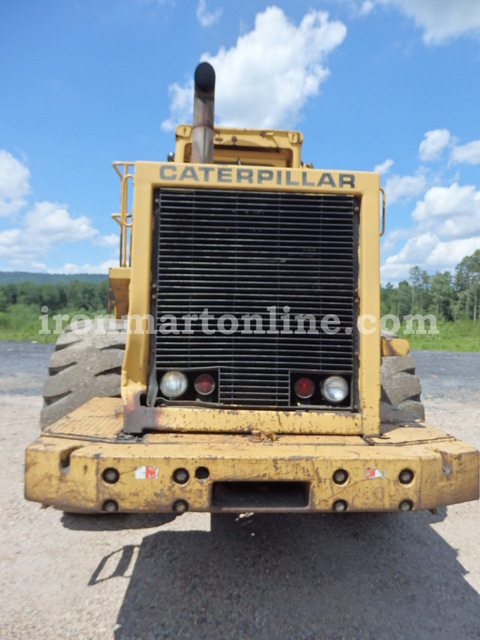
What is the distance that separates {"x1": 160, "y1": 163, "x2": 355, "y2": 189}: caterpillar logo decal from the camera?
319 centimetres

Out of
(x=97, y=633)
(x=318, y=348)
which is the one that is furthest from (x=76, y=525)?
(x=318, y=348)

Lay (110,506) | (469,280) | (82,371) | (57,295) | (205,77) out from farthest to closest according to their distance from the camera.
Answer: (57,295) → (469,280) → (82,371) → (205,77) → (110,506)

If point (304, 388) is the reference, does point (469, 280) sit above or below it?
above

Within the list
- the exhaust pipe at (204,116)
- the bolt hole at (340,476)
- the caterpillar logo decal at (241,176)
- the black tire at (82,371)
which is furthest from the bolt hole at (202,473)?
the exhaust pipe at (204,116)

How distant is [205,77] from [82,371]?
2.43 m

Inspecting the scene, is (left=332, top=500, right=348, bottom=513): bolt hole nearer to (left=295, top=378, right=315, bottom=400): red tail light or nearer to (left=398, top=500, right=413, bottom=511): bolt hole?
(left=398, top=500, right=413, bottom=511): bolt hole

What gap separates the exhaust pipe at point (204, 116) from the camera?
3.70 m

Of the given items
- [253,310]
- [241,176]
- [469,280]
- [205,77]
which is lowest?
[253,310]

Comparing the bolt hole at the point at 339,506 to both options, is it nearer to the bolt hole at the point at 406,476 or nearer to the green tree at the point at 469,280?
the bolt hole at the point at 406,476

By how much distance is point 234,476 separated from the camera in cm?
260

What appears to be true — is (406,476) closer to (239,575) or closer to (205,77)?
(239,575)

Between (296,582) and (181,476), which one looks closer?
(181,476)

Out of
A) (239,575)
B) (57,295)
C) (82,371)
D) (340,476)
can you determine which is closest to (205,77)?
(82,371)

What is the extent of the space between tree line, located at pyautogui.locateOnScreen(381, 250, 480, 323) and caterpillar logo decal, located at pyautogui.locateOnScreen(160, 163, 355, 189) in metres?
65.2
